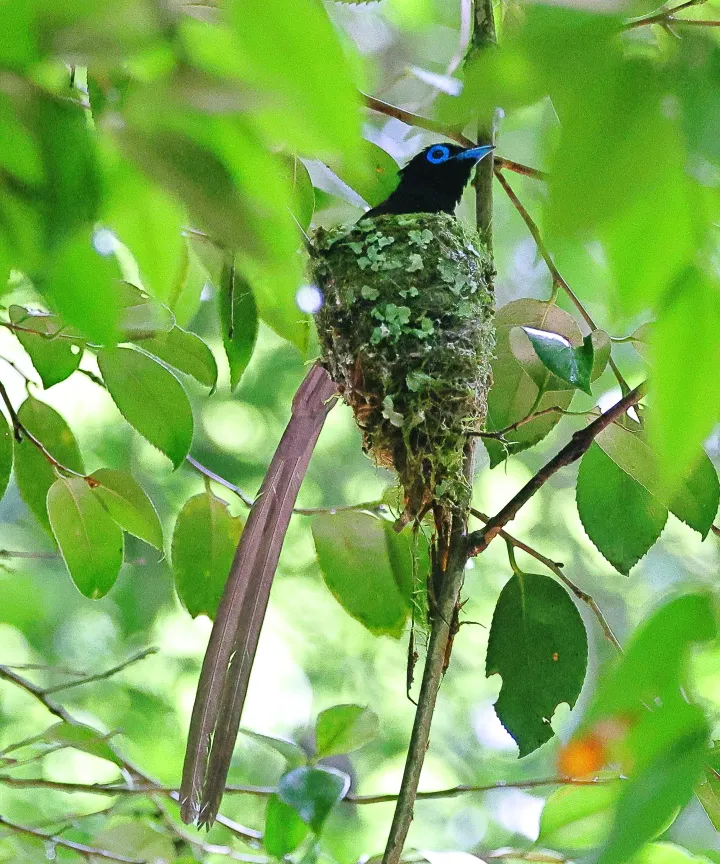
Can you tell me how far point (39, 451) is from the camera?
1.76 m

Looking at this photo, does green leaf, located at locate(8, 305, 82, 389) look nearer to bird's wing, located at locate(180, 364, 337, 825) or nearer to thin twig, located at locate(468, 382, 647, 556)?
bird's wing, located at locate(180, 364, 337, 825)

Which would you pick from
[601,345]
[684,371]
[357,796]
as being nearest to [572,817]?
[357,796]

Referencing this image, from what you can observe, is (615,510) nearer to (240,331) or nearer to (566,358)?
(566,358)

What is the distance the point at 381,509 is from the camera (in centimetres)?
189

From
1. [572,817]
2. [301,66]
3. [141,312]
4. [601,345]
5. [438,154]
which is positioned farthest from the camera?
[438,154]

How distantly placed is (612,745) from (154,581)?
16.5 ft

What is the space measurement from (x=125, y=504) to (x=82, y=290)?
43.6 inches

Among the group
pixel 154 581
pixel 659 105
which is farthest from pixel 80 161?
pixel 154 581

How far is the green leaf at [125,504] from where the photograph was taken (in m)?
1.63

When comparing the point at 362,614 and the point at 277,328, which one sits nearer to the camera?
the point at 277,328

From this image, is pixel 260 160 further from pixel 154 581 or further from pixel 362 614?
pixel 154 581

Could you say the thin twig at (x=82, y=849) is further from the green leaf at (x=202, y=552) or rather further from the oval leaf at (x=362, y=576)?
the oval leaf at (x=362, y=576)

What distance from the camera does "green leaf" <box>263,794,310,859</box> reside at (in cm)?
158

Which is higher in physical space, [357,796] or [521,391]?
[521,391]
